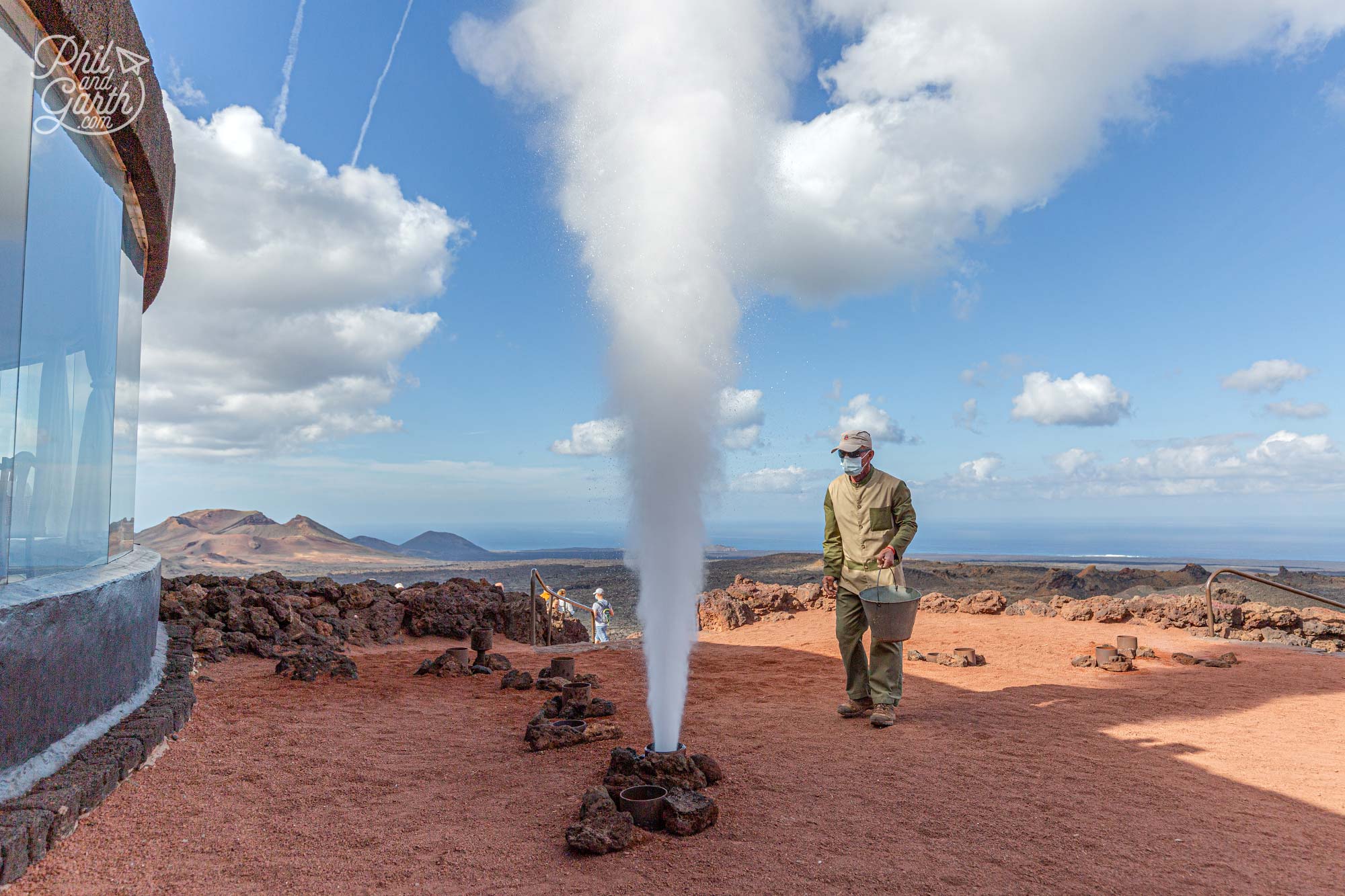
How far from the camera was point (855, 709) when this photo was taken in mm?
5902

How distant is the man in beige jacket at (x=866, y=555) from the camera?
18.9ft

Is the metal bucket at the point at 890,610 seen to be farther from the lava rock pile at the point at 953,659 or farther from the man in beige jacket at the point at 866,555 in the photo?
the lava rock pile at the point at 953,659

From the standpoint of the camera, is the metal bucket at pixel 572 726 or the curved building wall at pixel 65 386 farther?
the metal bucket at pixel 572 726

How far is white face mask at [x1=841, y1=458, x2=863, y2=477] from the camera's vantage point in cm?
583

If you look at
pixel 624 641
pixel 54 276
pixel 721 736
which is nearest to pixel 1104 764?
pixel 721 736

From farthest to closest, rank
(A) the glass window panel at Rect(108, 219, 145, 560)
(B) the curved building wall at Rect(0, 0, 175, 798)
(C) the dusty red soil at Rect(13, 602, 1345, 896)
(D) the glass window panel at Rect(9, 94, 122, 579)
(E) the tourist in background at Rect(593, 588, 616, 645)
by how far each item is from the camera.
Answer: (E) the tourist in background at Rect(593, 588, 616, 645)
(A) the glass window panel at Rect(108, 219, 145, 560)
(D) the glass window panel at Rect(9, 94, 122, 579)
(B) the curved building wall at Rect(0, 0, 175, 798)
(C) the dusty red soil at Rect(13, 602, 1345, 896)

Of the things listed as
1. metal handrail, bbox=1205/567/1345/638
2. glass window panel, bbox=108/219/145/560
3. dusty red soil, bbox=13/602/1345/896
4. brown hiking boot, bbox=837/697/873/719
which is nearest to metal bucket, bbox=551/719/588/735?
dusty red soil, bbox=13/602/1345/896

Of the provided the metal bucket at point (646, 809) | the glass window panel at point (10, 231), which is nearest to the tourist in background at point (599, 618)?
the metal bucket at point (646, 809)

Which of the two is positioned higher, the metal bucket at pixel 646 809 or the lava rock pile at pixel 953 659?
the metal bucket at pixel 646 809

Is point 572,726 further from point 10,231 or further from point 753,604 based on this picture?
point 753,604

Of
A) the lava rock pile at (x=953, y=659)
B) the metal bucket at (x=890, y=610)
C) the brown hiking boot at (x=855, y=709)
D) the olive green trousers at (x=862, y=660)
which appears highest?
the metal bucket at (x=890, y=610)

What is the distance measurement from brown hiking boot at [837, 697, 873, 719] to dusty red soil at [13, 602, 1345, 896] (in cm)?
12

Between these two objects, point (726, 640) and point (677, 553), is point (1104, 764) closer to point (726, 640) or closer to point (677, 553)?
point (677, 553)

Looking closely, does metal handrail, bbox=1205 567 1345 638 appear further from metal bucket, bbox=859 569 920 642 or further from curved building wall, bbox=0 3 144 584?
curved building wall, bbox=0 3 144 584
